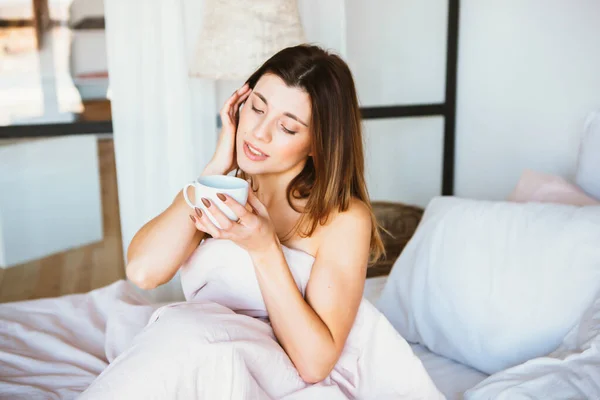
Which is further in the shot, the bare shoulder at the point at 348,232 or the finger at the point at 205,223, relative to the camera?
the bare shoulder at the point at 348,232

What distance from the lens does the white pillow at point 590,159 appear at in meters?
1.83

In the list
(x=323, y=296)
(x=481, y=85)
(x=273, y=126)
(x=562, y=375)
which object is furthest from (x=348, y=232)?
(x=481, y=85)

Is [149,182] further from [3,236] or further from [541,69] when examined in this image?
[541,69]

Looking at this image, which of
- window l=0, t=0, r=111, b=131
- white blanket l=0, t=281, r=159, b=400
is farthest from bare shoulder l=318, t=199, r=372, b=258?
window l=0, t=0, r=111, b=131

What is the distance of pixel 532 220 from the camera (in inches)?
63.9

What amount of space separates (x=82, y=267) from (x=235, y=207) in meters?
1.77

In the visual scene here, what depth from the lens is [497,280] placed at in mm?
1590

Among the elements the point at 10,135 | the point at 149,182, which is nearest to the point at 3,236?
the point at 10,135

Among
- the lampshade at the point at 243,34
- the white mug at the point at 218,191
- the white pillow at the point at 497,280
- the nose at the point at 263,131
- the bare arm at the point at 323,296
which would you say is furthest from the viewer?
the lampshade at the point at 243,34

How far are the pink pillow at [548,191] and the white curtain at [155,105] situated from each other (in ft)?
3.38

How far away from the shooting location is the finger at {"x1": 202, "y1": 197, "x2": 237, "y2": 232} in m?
1.13

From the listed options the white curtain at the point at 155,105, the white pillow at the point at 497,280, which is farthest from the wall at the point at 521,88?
the white curtain at the point at 155,105

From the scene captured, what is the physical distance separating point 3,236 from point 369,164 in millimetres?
1461

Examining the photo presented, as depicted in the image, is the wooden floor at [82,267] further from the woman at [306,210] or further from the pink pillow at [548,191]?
the pink pillow at [548,191]
